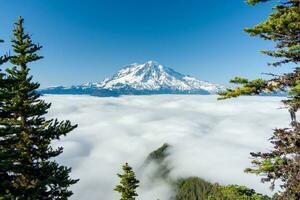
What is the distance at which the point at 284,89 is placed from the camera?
1549 centimetres

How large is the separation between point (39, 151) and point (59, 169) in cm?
193

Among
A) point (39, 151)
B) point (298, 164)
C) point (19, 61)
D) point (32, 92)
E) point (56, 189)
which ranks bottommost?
point (56, 189)

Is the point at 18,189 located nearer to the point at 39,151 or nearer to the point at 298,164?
the point at 39,151

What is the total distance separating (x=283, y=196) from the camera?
15.0 m

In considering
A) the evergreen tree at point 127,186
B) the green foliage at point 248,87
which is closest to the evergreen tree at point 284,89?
the green foliage at point 248,87

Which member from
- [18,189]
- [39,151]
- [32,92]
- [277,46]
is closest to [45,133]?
[39,151]

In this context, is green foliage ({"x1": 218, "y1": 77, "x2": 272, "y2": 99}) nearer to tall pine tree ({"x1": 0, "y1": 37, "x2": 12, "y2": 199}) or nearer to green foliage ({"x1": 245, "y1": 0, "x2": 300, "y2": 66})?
green foliage ({"x1": 245, "y1": 0, "x2": 300, "y2": 66})

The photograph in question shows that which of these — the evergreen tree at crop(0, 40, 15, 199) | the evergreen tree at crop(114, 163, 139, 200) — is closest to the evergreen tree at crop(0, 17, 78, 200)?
the evergreen tree at crop(0, 40, 15, 199)

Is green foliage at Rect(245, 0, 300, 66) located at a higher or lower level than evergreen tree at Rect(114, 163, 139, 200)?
higher

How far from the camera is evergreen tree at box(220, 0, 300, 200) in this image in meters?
14.9

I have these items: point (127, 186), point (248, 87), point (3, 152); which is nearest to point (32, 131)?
point (3, 152)

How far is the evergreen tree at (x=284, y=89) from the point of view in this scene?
48.9 ft

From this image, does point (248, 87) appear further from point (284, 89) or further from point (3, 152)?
point (3, 152)

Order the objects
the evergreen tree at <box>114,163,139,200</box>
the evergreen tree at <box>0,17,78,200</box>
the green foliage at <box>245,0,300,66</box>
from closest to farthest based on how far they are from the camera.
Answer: the green foliage at <box>245,0,300,66</box> → the evergreen tree at <box>0,17,78,200</box> → the evergreen tree at <box>114,163,139,200</box>
